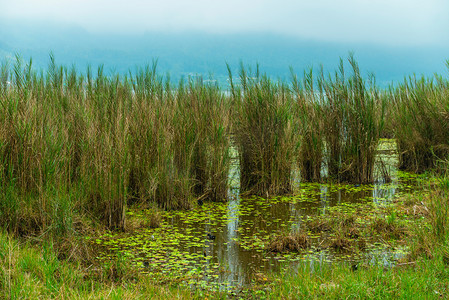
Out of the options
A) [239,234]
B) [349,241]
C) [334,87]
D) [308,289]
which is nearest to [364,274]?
[308,289]

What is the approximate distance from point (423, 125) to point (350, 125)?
179cm

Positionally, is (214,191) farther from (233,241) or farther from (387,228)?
(387,228)

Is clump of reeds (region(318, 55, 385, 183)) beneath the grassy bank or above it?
above

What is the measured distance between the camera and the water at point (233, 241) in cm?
405

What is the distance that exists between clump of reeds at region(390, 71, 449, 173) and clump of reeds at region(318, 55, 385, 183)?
3.75 feet

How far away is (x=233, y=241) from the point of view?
4.86 metres

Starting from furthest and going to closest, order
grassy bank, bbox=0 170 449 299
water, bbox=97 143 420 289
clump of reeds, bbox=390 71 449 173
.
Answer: clump of reeds, bbox=390 71 449 173
water, bbox=97 143 420 289
grassy bank, bbox=0 170 449 299

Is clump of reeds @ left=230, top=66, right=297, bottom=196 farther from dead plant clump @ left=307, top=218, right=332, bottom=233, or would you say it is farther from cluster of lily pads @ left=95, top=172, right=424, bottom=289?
dead plant clump @ left=307, top=218, right=332, bottom=233

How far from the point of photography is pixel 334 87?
7.81 meters

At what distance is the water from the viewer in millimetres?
4051

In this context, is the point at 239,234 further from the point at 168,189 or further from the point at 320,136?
the point at 320,136

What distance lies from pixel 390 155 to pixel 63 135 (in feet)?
28.3

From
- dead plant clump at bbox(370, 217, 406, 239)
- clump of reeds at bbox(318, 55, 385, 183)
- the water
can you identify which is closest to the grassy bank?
the water

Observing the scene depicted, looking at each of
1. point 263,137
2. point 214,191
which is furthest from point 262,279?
point 263,137
